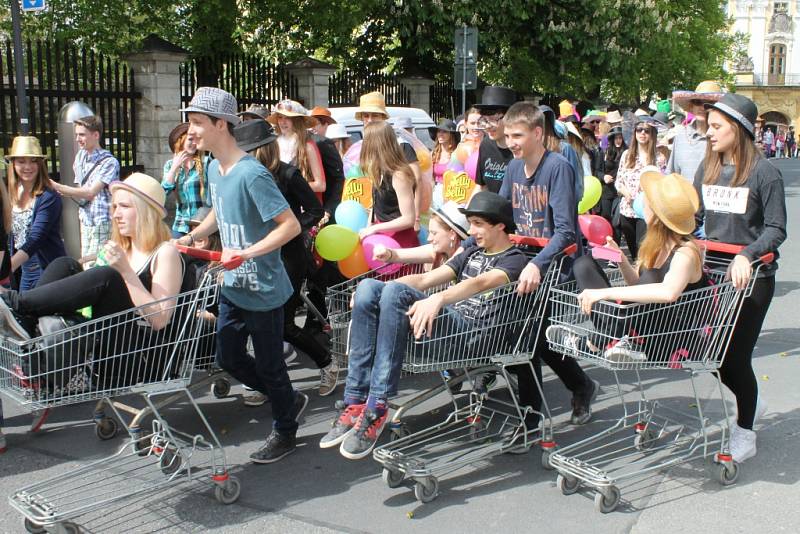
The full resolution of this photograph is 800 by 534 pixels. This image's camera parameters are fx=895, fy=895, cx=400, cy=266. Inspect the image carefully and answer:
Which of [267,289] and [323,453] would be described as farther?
[323,453]

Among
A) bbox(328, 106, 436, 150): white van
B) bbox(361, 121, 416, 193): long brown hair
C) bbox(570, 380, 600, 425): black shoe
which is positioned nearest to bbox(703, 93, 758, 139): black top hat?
bbox(570, 380, 600, 425): black shoe

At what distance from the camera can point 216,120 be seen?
4.68 meters

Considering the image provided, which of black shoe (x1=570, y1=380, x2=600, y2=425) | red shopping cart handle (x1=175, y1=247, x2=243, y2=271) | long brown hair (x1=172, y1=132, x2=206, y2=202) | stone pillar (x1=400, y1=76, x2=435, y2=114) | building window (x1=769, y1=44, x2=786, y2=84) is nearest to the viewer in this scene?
red shopping cart handle (x1=175, y1=247, x2=243, y2=271)

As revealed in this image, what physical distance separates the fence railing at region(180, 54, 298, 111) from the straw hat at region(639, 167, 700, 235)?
400 inches

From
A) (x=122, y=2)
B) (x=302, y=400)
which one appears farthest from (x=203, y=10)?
(x=302, y=400)

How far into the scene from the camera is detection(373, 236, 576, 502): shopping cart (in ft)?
15.1

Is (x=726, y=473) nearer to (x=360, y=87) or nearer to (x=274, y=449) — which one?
(x=274, y=449)

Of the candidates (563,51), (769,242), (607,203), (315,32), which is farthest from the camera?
(563,51)

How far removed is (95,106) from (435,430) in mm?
8700

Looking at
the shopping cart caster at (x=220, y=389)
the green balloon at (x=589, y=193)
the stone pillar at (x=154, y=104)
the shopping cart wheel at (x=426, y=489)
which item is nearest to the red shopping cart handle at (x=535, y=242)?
the shopping cart wheel at (x=426, y=489)

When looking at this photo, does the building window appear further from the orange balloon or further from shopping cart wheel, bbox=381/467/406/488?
shopping cart wheel, bbox=381/467/406/488

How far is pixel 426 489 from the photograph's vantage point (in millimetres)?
4516

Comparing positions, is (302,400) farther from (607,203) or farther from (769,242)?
(607,203)

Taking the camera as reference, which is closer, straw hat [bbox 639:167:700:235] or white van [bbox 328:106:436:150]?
straw hat [bbox 639:167:700:235]
